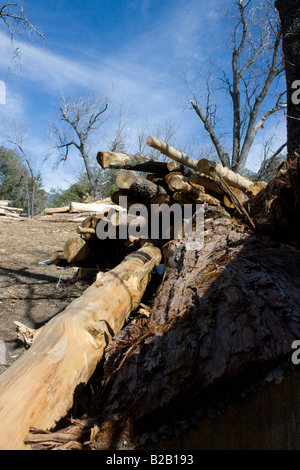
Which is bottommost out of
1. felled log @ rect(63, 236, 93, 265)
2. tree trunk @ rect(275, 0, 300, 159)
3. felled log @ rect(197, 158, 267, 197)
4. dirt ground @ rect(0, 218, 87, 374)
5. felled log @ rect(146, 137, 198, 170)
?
dirt ground @ rect(0, 218, 87, 374)

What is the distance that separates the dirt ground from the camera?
9.82ft

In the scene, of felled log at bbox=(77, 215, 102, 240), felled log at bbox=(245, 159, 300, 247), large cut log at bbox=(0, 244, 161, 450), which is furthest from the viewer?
felled log at bbox=(77, 215, 102, 240)

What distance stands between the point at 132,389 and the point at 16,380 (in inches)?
21.5

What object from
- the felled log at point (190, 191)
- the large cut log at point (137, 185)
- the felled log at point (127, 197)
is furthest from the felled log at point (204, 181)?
the felled log at point (127, 197)

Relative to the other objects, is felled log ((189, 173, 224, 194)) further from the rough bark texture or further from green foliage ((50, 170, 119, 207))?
green foliage ((50, 170, 119, 207))

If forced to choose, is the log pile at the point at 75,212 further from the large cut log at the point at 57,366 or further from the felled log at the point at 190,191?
the large cut log at the point at 57,366

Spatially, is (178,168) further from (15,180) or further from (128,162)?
(15,180)

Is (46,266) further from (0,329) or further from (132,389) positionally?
(132,389)

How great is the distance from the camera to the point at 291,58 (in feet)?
13.4

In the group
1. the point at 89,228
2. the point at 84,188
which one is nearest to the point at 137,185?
the point at 89,228

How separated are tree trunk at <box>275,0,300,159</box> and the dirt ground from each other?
3548 millimetres

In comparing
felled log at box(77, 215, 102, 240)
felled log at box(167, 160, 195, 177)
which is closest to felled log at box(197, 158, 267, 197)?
felled log at box(167, 160, 195, 177)

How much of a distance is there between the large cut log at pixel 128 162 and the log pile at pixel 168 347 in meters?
1.63

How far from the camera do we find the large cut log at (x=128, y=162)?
3.80m
